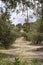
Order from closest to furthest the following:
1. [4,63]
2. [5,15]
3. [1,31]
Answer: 1. [4,63]
2. [5,15]
3. [1,31]

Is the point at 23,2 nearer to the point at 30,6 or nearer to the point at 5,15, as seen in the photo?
the point at 30,6

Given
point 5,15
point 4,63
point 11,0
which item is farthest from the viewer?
point 5,15

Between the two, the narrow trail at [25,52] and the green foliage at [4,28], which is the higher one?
the green foliage at [4,28]

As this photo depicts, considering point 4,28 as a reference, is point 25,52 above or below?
below

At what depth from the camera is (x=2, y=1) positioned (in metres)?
12.0

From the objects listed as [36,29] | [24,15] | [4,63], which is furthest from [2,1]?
[36,29]

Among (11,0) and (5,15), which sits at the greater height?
(11,0)

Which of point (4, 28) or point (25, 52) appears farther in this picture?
point (25, 52)

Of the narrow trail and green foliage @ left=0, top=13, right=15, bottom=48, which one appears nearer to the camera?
green foliage @ left=0, top=13, right=15, bottom=48

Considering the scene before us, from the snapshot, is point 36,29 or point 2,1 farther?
point 36,29

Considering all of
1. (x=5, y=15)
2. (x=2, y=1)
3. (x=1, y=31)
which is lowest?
(x=1, y=31)

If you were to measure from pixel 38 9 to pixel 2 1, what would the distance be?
191 centimetres

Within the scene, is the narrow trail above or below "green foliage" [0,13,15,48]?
below

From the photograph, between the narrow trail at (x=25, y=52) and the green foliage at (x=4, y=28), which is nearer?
the green foliage at (x=4, y=28)
